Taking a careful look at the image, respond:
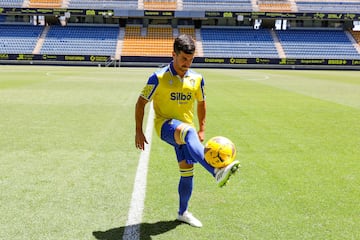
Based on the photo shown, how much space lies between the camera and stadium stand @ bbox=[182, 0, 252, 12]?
5522cm

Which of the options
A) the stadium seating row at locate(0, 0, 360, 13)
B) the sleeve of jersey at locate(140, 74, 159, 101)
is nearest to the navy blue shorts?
the sleeve of jersey at locate(140, 74, 159, 101)

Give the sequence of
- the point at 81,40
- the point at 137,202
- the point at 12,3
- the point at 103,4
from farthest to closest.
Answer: the point at 103,4 → the point at 12,3 → the point at 81,40 → the point at 137,202

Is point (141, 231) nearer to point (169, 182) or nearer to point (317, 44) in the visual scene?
point (169, 182)

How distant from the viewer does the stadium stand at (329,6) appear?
54375 millimetres

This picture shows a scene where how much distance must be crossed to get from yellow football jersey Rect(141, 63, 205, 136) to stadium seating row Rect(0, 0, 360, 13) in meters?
53.0

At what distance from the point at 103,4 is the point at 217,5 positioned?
17.1m

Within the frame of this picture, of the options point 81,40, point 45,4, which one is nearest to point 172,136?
point 81,40

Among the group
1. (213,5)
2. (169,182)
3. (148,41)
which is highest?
(213,5)

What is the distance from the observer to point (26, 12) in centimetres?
5219

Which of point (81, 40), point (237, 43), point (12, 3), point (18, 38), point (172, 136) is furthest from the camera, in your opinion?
point (12, 3)

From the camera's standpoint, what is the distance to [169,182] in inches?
212

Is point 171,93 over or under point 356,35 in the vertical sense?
over

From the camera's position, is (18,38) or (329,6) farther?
(329,6)

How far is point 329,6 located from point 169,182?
57.7 meters
